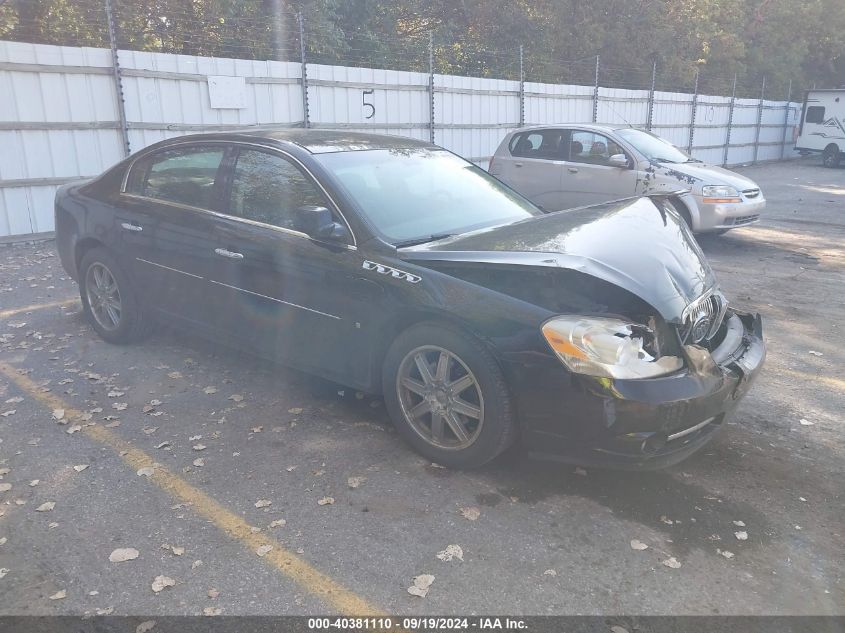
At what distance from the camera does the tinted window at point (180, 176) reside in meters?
4.73

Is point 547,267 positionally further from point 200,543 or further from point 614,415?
point 200,543

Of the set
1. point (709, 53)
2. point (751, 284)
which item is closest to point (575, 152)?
point (751, 284)

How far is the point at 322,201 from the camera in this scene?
161 inches

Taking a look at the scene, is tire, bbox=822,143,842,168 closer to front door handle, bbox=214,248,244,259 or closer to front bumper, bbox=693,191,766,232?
front bumper, bbox=693,191,766,232

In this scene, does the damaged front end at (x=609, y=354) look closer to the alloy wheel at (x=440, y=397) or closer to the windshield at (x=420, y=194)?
the alloy wheel at (x=440, y=397)

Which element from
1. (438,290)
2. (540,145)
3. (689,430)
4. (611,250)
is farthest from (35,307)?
(540,145)

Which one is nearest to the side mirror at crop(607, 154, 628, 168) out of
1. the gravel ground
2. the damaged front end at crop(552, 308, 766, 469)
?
the gravel ground

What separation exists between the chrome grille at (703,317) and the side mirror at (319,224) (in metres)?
1.85

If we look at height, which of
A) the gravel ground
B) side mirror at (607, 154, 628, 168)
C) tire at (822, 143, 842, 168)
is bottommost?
tire at (822, 143, 842, 168)

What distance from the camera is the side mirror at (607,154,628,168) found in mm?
9500

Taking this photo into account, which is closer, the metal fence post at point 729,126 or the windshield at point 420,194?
the windshield at point 420,194

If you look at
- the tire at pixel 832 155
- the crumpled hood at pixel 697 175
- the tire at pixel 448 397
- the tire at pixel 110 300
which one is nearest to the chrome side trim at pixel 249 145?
the tire at pixel 110 300

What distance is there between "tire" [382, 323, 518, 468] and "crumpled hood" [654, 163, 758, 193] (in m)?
6.83

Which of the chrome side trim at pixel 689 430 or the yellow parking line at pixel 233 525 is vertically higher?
the chrome side trim at pixel 689 430
